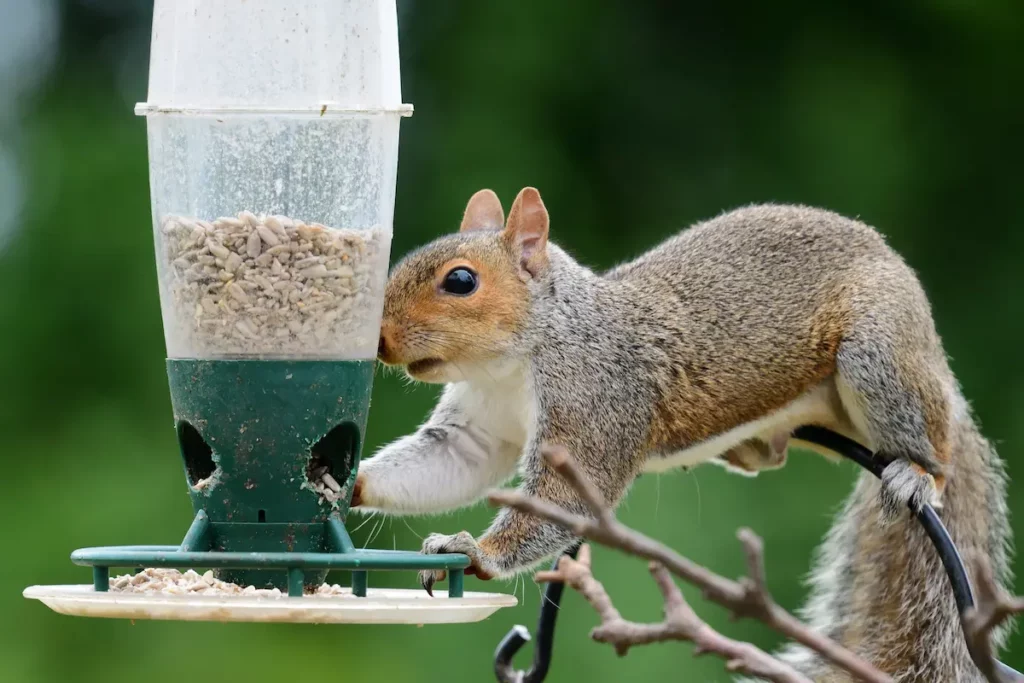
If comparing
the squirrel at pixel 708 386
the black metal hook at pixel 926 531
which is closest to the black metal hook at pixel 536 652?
the black metal hook at pixel 926 531

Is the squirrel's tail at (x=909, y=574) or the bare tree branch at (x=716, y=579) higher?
the bare tree branch at (x=716, y=579)

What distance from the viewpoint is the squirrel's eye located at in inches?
98.2

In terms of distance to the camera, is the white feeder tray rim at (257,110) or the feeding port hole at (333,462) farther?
the feeding port hole at (333,462)

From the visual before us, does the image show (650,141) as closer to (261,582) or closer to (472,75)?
(472,75)

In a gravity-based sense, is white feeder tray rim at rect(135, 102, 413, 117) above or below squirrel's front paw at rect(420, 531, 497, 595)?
above

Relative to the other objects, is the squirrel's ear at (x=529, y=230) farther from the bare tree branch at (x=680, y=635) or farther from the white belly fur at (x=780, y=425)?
the bare tree branch at (x=680, y=635)

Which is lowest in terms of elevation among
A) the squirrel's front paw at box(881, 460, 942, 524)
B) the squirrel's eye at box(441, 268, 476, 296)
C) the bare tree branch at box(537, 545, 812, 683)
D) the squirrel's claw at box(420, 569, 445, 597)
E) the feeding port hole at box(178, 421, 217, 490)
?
the squirrel's claw at box(420, 569, 445, 597)

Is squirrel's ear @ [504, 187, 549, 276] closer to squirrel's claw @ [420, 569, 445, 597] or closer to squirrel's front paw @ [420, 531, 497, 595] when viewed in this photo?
squirrel's front paw @ [420, 531, 497, 595]

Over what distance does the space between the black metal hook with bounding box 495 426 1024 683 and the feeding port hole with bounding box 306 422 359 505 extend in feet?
1.17

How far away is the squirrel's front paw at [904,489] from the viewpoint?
2.71 metres

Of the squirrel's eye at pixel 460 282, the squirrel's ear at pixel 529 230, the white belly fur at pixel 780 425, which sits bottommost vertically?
the white belly fur at pixel 780 425

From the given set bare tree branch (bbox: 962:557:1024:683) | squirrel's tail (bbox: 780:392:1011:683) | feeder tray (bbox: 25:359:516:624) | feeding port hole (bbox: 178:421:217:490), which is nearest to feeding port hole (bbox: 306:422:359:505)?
feeder tray (bbox: 25:359:516:624)

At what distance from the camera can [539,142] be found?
486 centimetres

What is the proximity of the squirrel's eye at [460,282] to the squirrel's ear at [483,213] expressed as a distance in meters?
0.33
